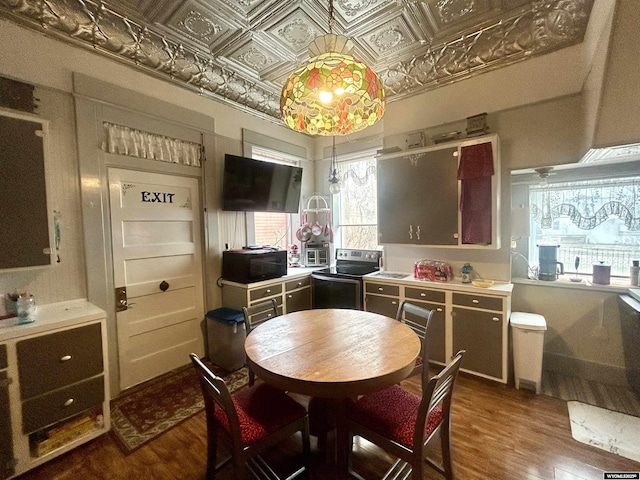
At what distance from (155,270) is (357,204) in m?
2.73

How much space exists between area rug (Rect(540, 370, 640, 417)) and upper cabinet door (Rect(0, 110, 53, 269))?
4059 millimetres

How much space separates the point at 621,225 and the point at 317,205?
3.36 meters

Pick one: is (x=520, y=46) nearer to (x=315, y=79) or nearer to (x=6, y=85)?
(x=315, y=79)

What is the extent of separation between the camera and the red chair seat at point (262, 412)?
1.38 m

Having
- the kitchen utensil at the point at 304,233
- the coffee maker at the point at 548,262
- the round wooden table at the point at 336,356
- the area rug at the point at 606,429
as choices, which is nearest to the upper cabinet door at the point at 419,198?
the coffee maker at the point at 548,262

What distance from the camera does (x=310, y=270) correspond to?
144 inches

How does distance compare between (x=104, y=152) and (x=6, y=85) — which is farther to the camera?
(x=104, y=152)

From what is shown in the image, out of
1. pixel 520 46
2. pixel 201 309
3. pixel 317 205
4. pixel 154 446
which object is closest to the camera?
pixel 154 446

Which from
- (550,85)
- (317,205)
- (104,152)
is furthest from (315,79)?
(317,205)

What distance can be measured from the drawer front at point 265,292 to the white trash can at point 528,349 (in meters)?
2.29

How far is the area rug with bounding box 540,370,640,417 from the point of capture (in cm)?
218

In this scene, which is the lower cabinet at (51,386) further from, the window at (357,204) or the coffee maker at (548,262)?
the coffee maker at (548,262)

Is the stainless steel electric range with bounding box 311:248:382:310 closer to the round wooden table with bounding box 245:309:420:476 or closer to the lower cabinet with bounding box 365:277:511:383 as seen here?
the lower cabinet with bounding box 365:277:511:383

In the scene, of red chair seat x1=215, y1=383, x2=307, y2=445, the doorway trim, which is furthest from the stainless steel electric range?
the doorway trim
